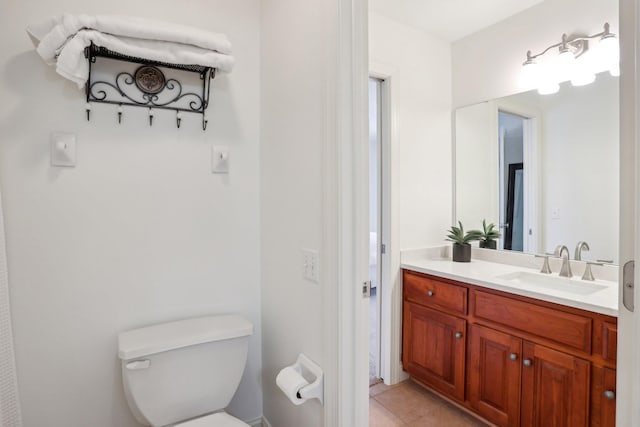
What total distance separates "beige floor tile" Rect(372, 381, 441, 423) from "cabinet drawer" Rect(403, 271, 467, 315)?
60cm

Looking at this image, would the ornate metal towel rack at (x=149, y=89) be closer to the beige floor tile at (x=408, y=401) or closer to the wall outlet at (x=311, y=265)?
the wall outlet at (x=311, y=265)

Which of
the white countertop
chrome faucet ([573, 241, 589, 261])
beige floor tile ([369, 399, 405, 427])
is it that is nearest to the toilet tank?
beige floor tile ([369, 399, 405, 427])

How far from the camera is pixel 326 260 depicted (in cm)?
109

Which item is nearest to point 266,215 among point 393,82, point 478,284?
point 478,284

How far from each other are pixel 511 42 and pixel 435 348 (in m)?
2.05

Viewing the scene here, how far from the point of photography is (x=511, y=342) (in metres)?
1.67

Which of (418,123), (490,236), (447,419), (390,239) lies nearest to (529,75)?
(418,123)

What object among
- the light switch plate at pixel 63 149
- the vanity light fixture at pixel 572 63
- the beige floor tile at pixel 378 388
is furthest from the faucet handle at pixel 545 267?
the light switch plate at pixel 63 149

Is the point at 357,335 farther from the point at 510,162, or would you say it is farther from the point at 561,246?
the point at 510,162

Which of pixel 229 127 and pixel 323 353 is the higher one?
pixel 229 127

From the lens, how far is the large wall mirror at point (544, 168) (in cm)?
180

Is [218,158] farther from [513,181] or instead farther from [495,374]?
Result: [513,181]

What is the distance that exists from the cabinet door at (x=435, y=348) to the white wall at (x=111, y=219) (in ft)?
3.63

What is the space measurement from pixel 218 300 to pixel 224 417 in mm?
474
